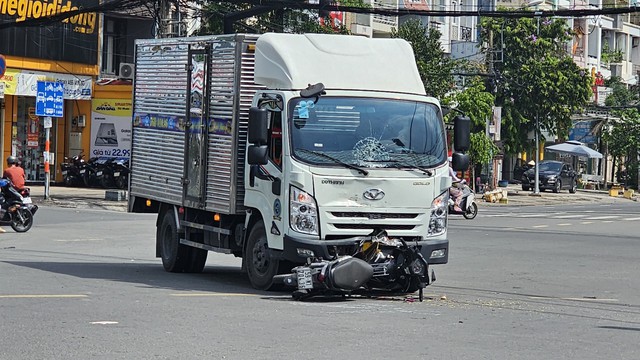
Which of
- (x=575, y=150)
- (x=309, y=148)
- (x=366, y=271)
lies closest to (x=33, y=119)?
(x=309, y=148)

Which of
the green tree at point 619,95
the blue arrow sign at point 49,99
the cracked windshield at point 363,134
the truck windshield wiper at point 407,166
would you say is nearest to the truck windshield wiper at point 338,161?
the cracked windshield at point 363,134

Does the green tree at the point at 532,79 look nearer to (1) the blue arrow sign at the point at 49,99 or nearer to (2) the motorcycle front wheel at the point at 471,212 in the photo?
(2) the motorcycle front wheel at the point at 471,212

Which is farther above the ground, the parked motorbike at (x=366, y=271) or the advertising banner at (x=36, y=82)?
the advertising banner at (x=36, y=82)

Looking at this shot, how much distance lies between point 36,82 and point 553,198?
25001 mm

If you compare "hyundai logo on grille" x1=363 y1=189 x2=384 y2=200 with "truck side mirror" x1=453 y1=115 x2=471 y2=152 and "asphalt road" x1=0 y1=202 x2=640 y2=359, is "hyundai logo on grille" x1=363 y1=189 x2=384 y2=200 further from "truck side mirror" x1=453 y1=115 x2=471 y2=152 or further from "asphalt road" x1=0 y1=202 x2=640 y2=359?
"truck side mirror" x1=453 y1=115 x2=471 y2=152

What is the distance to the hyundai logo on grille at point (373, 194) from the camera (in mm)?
13750

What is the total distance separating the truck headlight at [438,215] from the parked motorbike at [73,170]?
1141 inches

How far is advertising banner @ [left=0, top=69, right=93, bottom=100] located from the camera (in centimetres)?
4000

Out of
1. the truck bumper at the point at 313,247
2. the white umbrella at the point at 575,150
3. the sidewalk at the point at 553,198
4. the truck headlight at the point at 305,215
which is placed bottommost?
the sidewalk at the point at 553,198

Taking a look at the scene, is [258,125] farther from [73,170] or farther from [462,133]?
[73,170]

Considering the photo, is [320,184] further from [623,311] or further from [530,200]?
[530,200]

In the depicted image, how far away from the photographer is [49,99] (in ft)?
113

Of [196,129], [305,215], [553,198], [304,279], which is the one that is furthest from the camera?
[553,198]

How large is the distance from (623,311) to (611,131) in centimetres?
6287
